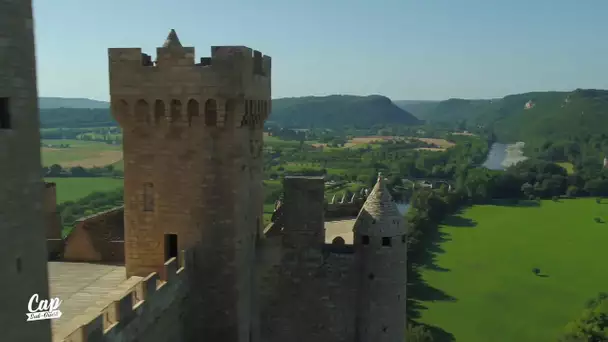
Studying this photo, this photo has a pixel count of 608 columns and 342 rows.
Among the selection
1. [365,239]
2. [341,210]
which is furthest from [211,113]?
[341,210]

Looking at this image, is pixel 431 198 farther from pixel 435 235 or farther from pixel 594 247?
pixel 594 247

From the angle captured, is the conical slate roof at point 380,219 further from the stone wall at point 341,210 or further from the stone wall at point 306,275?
the stone wall at point 341,210

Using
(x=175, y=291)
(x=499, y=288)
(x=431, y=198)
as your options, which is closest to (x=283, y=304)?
(x=175, y=291)

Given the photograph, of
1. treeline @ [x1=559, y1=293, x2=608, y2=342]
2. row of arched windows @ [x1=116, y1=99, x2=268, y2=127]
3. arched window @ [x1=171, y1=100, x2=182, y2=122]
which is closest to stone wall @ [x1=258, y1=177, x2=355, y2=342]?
row of arched windows @ [x1=116, y1=99, x2=268, y2=127]

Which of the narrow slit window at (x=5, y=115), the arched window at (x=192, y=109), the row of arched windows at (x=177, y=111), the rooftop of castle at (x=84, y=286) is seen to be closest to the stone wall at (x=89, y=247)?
the rooftop of castle at (x=84, y=286)

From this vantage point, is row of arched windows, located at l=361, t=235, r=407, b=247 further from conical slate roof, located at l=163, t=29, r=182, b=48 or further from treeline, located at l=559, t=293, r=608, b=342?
treeline, located at l=559, t=293, r=608, b=342

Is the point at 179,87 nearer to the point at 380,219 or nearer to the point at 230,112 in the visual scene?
the point at 230,112
